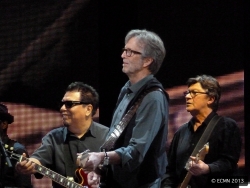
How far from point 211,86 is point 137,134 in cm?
100

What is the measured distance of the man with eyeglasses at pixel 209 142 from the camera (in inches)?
209

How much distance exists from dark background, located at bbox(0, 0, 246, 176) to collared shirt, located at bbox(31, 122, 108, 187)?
1.34 m

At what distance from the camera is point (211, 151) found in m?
5.42

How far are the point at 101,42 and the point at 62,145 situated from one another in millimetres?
1808

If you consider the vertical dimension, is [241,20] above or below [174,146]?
above

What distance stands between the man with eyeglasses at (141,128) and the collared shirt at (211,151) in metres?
0.47

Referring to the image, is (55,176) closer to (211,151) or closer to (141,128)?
(141,128)

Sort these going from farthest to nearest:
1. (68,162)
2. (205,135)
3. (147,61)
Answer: (68,162), (205,135), (147,61)

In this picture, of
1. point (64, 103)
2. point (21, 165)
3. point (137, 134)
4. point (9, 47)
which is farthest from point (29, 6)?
point (137, 134)

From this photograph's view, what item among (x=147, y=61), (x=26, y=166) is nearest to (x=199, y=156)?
(x=147, y=61)

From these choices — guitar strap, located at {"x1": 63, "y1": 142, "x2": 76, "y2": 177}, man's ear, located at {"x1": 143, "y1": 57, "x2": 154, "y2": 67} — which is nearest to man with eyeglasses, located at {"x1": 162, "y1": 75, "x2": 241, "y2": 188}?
man's ear, located at {"x1": 143, "y1": 57, "x2": 154, "y2": 67}

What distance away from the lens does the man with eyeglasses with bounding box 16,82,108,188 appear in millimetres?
5598

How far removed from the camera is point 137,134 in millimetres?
4883

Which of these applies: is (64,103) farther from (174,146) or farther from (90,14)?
(90,14)
